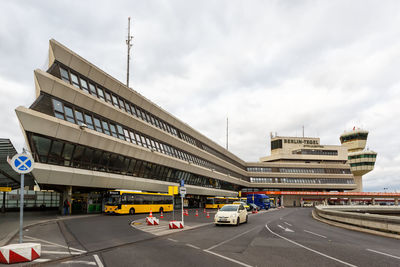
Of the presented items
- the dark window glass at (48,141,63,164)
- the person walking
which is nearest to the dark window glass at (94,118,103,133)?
the dark window glass at (48,141,63,164)

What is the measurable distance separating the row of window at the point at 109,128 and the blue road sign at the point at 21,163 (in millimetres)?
16363

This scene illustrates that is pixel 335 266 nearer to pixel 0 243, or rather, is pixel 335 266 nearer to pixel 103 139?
pixel 0 243

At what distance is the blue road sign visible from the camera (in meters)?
8.93

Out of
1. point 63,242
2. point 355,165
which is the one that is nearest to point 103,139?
point 63,242

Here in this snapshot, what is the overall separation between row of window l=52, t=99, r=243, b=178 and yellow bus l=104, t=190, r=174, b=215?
6.09m

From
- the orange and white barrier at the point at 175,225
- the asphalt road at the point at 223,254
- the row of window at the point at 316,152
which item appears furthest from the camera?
the row of window at the point at 316,152

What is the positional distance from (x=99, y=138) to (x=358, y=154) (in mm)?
99712

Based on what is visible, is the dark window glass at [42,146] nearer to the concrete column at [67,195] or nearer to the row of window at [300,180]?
the concrete column at [67,195]

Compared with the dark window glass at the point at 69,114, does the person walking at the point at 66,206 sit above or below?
below

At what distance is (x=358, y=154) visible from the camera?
10306cm

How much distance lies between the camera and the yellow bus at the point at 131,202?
3058cm

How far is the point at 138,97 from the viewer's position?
35969 mm

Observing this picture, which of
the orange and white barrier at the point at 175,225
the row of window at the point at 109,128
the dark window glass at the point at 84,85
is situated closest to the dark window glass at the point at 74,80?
the dark window glass at the point at 84,85

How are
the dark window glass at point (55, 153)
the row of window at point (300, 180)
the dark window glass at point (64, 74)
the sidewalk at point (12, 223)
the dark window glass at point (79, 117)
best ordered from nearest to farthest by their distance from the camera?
the sidewalk at point (12, 223), the dark window glass at point (55, 153), the dark window glass at point (64, 74), the dark window glass at point (79, 117), the row of window at point (300, 180)
